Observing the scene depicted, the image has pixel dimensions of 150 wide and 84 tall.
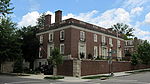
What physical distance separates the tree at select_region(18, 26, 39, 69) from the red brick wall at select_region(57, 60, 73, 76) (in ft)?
36.6

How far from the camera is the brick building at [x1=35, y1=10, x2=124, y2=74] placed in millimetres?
36000

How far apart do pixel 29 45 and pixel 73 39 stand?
10.6 m

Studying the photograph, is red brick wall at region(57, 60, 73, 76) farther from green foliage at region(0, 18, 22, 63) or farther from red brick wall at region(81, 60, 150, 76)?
green foliage at region(0, 18, 22, 63)

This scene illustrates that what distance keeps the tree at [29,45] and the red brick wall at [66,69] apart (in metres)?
11.1

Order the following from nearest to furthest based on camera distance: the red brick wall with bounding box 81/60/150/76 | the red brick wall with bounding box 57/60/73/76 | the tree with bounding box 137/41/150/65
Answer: the red brick wall with bounding box 57/60/73/76 < the red brick wall with bounding box 81/60/150/76 < the tree with bounding box 137/41/150/65

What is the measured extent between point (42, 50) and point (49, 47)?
2.48 metres

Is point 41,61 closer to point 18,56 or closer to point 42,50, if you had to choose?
point 42,50

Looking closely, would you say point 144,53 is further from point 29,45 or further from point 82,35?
point 29,45

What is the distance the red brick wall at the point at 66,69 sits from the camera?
3080 centimetres

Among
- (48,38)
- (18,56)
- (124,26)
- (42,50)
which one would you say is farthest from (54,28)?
(124,26)

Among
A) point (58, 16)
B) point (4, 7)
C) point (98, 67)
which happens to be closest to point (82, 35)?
point (58, 16)

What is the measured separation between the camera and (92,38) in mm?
40438

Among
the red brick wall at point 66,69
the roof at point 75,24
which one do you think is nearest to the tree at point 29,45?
the roof at point 75,24

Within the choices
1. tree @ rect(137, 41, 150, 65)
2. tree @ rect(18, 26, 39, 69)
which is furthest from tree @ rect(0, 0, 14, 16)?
tree @ rect(137, 41, 150, 65)
